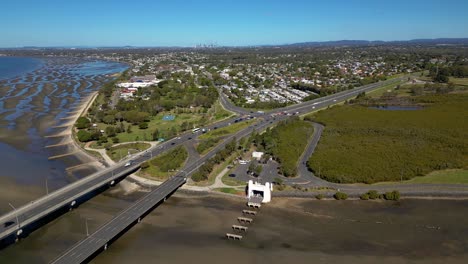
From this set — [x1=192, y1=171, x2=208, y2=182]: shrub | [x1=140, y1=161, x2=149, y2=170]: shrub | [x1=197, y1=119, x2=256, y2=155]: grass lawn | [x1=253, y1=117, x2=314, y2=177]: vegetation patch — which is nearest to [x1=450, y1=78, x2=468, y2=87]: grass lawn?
[x1=253, y1=117, x2=314, y2=177]: vegetation patch

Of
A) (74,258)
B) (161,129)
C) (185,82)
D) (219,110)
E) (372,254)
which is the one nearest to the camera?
(74,258)

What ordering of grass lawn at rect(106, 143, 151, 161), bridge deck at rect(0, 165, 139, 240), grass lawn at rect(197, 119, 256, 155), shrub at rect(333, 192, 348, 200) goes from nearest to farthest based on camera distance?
bridge deck at rect(0, 165, 139, 240) < shrub at rect(333, 192, 348, 200) < grass lawn at rect(106, 143, 151, 161) < grass lawn at rect(197, 119, 256, 155)

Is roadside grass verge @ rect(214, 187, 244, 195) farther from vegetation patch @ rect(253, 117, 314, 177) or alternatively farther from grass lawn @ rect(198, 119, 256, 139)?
grass lawn @ rect(198, 119, 256, 139)

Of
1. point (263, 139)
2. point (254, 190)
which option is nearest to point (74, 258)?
point (254, 190)

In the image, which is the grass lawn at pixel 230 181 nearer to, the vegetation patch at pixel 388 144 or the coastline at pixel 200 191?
the coastline at pixel 200 191

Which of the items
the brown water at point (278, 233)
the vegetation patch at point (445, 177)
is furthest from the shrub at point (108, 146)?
the vegetation patch at point (445, 177)

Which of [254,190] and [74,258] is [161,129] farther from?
[74,258]
